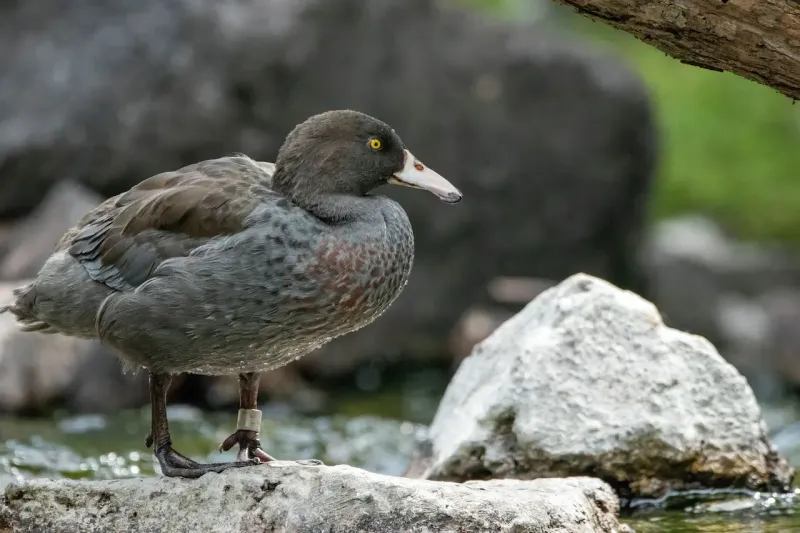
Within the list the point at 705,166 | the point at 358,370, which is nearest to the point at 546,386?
the point at 358,370

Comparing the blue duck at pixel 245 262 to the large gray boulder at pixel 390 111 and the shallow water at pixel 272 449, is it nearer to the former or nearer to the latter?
the shallow water at pixel 272 449

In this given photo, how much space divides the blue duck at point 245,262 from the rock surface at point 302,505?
223 mm

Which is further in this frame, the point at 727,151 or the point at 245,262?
the point at 727,151

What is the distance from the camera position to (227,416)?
8984 mm

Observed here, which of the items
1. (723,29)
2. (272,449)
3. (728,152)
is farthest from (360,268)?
(728,152)

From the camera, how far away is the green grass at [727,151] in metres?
15.9

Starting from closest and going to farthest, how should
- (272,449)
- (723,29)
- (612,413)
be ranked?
1. (723,29)
2. (612,413)
3. (272,449)

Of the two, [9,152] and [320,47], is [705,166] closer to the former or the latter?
[320,47]

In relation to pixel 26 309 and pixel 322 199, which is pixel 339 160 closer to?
pixel 322 199

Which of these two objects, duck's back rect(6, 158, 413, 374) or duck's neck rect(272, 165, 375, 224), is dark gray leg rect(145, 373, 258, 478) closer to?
duck's back rect(6, 158, 413, 374)

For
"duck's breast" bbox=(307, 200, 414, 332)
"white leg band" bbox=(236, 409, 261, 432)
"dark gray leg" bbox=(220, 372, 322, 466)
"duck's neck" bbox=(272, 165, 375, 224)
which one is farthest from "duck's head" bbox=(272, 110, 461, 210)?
"white leg band" bbox=(236, 409, 261, 432)

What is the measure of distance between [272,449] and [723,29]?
4.54m

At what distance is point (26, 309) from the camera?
5.46 metres

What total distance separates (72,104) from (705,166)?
10.6m
